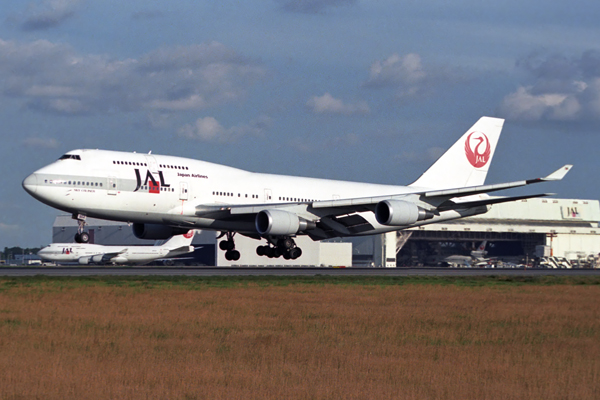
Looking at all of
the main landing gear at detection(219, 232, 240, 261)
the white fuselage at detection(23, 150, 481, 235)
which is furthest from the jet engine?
the main landing gear at detection(219, 232, 240, 261)

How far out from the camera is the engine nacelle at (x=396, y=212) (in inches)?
1743

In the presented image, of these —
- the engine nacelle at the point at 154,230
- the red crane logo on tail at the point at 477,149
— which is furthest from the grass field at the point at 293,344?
the red crane logo on tail at the point at 477,149

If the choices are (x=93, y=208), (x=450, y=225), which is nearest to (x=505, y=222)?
(x=450, y=225)

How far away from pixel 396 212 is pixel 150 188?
45.8 feet

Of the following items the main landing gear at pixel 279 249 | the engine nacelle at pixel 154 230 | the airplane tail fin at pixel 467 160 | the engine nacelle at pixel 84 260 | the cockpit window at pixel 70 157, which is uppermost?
the airplane tail fin at pixel 467 160

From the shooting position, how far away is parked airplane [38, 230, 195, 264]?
268 ft

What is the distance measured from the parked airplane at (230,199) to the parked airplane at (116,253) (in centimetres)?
3476

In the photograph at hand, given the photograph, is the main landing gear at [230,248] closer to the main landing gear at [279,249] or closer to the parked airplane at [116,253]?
the main landing gear at [279,249]

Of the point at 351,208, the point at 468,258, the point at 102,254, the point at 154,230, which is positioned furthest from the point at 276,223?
the point at 468,258

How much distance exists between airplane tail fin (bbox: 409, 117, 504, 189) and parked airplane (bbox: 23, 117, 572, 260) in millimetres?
450

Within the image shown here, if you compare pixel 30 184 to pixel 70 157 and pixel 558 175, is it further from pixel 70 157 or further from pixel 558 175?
pixel 558 175

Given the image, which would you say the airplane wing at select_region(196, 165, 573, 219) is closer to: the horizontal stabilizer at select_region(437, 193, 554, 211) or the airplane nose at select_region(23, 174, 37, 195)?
the horizontal stabilizer at select_region(437, 193, 554, 211)

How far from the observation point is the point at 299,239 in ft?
302

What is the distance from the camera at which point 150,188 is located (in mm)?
40719
